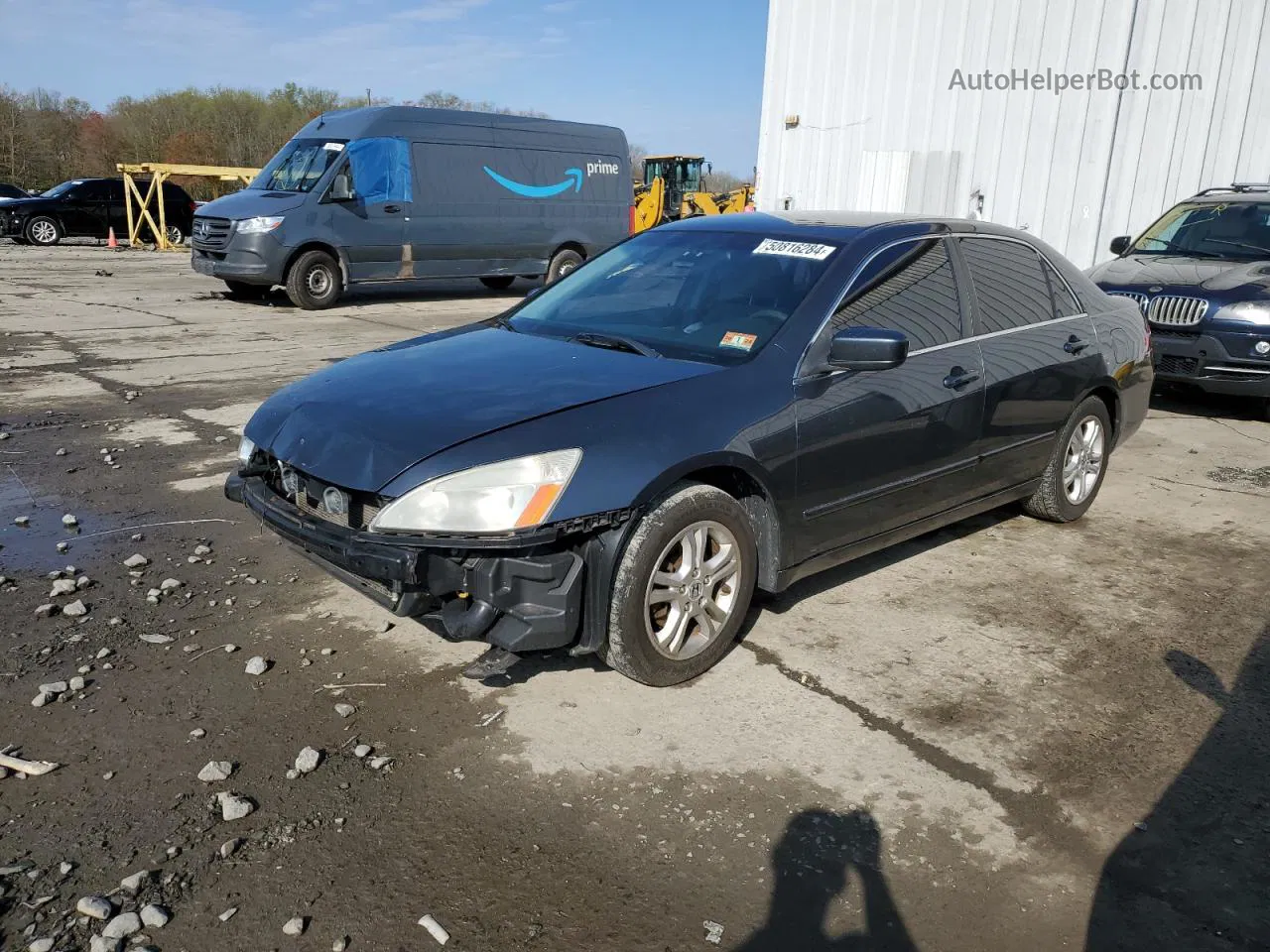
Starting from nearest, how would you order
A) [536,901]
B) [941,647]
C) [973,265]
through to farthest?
1. [536,901]
2. [941,647]
3. [973,265]

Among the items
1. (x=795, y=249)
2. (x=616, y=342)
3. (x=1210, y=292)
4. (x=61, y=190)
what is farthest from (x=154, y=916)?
(x=61, y=190)

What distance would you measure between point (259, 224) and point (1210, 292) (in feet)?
35.1

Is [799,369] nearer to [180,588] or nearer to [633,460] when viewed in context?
[633,460]

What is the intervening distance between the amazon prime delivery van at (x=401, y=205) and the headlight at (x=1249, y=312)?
10.1 m

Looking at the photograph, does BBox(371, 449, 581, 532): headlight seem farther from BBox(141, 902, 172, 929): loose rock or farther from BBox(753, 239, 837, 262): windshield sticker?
BBox(753, 239, 837, 262): windshield sticker

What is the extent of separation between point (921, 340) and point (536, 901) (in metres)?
2.80

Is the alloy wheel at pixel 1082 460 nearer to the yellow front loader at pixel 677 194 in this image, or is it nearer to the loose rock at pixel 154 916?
the loose rock at pixel 154 916

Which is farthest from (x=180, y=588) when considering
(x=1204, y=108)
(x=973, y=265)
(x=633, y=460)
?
(x=1204, y=108)

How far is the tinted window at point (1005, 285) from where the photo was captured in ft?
15.0

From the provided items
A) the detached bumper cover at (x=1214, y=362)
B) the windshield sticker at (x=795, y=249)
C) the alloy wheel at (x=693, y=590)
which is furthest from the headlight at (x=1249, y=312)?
the alloy wheel at (x=693, y=590)

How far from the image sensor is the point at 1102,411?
5.43 m

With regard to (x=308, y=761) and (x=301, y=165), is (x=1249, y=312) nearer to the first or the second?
(x=308, y=761)

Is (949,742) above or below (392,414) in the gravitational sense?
below

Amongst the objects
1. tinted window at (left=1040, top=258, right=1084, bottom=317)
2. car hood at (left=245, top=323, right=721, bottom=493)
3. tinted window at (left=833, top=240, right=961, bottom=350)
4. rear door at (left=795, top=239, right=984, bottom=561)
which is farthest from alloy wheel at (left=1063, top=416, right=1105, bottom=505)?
car hood at (left=245, top=323, right=721, bottom=493)
